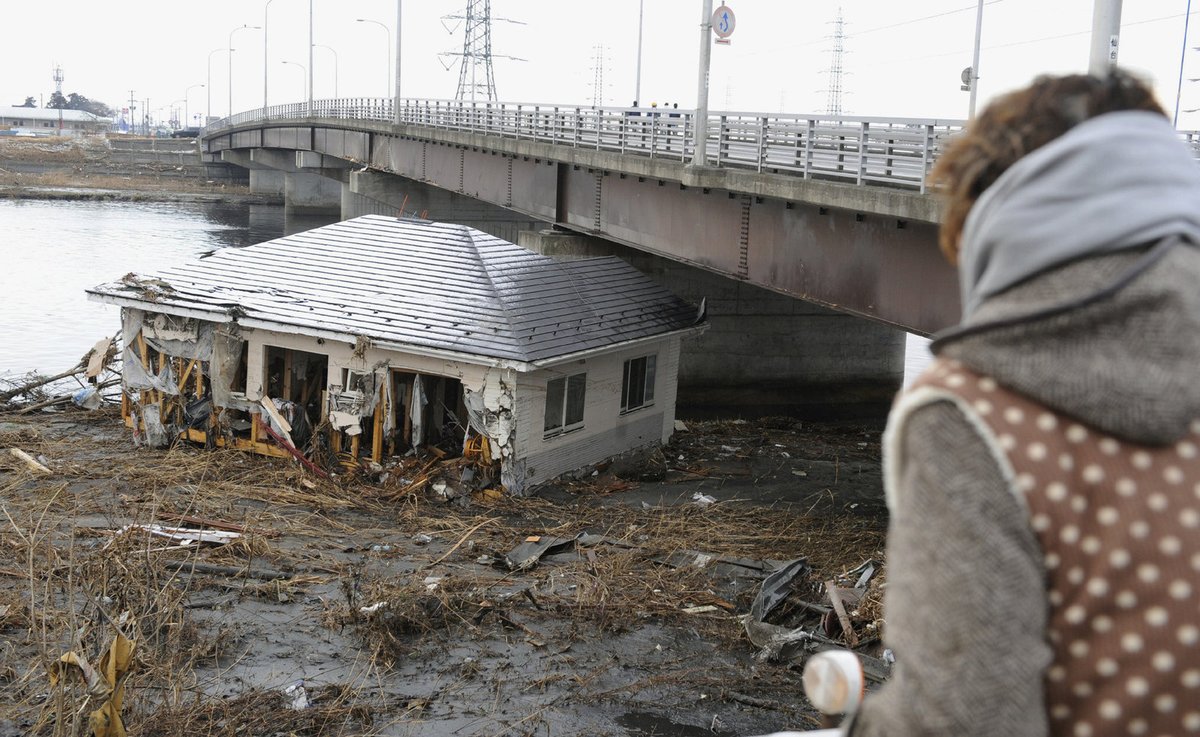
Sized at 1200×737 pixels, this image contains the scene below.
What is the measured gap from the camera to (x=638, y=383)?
77.0 ft

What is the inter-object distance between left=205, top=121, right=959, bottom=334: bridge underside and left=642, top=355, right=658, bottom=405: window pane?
2057mm

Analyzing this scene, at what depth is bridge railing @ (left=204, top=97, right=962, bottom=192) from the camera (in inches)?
661

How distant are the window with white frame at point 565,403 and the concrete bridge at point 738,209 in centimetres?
341

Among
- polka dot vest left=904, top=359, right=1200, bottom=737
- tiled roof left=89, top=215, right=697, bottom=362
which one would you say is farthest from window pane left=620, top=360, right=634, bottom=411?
polka dot vest left=904, top=359, right=1200, bottom=737

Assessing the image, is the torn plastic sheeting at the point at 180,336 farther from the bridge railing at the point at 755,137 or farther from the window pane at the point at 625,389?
the bridge railing at the point at 755,137

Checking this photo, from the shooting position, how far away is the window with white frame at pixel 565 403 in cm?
2066

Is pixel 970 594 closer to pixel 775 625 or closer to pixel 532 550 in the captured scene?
pixel 775 625

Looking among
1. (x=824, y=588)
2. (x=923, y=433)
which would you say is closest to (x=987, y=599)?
(x=923, y=433)

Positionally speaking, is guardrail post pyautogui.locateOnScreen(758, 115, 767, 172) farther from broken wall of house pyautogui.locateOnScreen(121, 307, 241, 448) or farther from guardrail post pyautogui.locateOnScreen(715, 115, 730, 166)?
broken wall of house pyautogui.locateOnScreen(121, 307, 241, 448)

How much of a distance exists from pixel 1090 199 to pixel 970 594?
636 mm

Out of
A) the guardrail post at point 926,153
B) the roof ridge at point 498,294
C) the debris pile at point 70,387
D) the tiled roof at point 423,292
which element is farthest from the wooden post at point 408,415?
the guardrail post at point 926,153

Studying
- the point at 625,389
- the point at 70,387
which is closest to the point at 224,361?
the point at 625,389

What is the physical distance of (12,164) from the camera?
10462 cm

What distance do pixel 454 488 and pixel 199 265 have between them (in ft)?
26.4
